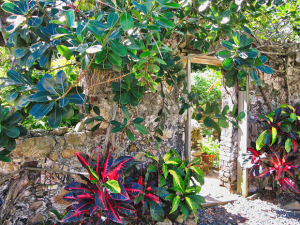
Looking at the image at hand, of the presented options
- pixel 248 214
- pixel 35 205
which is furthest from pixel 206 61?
pixel 35 205

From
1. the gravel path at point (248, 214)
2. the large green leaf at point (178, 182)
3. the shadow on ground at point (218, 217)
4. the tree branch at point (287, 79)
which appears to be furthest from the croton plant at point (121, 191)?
the tree branch at point (287, 79)

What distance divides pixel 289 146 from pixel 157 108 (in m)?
2.05

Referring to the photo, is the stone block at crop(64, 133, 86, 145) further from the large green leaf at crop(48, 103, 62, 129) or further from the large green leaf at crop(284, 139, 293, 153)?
the large green leaf at crop(284, 139, 293, 153)

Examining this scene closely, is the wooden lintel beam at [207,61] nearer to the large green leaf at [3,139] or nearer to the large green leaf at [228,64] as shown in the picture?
the large green leaf at [228,64]

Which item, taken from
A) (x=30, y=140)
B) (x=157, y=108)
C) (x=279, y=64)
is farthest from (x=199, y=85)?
(x=30, y=140)

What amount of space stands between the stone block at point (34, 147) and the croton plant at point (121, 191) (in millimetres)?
430

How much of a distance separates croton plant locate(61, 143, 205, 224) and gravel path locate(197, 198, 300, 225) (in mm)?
995

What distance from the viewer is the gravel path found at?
2633 millimetres

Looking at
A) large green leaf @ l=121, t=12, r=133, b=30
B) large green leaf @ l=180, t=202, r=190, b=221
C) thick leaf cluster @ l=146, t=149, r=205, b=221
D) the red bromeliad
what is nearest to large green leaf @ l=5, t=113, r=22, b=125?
large green leaf @ l=121, t=12, r=133, b=30

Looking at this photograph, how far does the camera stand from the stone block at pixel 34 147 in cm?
175

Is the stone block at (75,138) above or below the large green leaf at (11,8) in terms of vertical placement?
below

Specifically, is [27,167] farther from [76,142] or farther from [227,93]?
[227,93]

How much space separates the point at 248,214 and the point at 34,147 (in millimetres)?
2808

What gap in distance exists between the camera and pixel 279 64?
357cm
